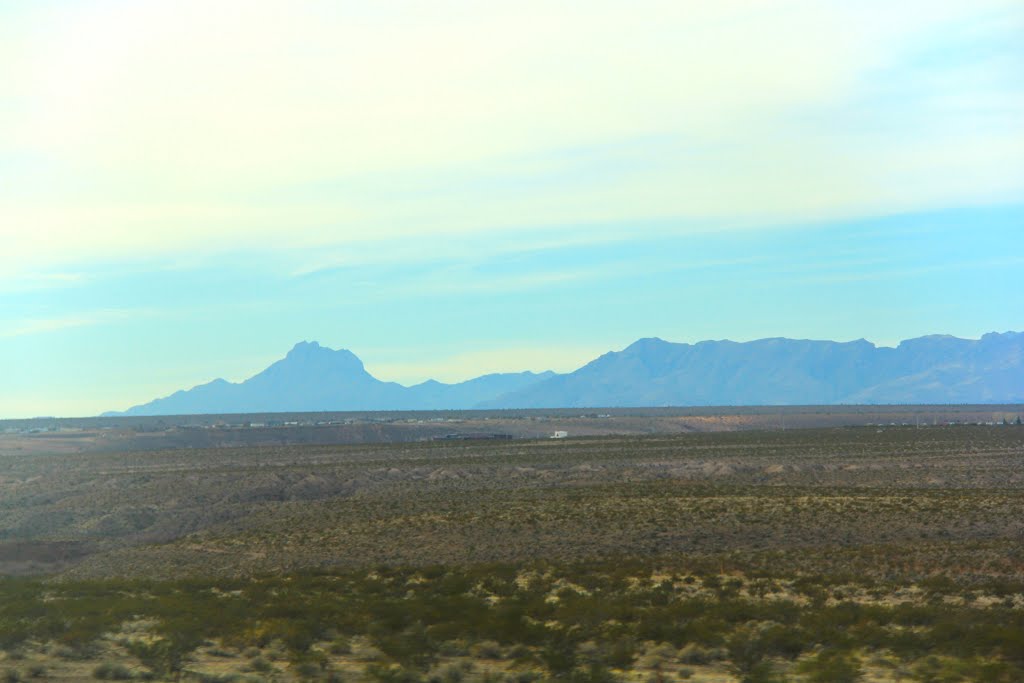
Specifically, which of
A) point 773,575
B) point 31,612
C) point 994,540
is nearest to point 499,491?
point 994,540

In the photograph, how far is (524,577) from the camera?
30.3 m

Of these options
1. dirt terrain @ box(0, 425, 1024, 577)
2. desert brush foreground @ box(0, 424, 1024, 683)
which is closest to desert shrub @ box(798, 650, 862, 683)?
desert brush foreground @ box(0, 424, 1024, 683)

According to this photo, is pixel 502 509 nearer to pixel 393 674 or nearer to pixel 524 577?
pixel 524 577

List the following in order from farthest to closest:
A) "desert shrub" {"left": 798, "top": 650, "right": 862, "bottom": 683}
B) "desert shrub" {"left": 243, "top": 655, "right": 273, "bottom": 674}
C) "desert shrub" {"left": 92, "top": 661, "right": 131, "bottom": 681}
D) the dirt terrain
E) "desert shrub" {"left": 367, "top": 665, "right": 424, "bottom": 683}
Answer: the dirt terrain, "desert shrub" {"left": 243, "top": 655, "right": 273, "bottom": 674}, "desert shrub" {"left": 92, "top": 661, "right": 131, "bottom": 681}, "desert shrub" {"left": 367, "top": 665, "right": 424, "bottom": 683}, "desert shrub" {"left": 798, "top": 650, "right": 862, "bottom": 683}

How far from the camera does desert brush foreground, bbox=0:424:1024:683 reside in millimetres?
19531

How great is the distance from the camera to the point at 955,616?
2195cm

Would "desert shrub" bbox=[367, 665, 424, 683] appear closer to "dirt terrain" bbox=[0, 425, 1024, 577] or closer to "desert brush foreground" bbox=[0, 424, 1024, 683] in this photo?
"desert brush foreground" bbox=[0, 424, 1024, 683]

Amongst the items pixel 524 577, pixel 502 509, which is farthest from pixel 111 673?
pixel 502 509

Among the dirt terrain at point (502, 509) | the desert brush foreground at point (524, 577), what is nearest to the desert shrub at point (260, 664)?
the desert brush foreground at point (524, 577)

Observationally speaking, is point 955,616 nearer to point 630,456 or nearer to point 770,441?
point 630,456

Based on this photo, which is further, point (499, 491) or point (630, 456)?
point (630, 456)

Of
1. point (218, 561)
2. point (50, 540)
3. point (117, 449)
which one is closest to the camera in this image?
point (218, 561)

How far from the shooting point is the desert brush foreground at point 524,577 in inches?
769

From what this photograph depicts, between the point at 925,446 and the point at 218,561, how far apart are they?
261 ft
